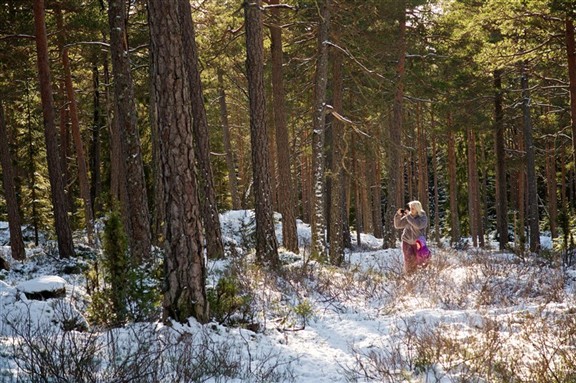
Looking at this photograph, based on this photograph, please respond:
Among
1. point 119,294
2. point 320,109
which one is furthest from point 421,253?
point 119,294

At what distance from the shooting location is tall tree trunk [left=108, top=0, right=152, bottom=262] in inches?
418

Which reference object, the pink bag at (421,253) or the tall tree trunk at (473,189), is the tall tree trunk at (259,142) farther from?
the tall tree trunk at (473,189)

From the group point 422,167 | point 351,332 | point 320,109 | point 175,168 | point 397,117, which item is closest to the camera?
point 175,168

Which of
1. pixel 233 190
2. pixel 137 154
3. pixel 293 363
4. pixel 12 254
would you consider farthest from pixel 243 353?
pixel 233 190

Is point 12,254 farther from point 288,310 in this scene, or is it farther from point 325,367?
point 325,367

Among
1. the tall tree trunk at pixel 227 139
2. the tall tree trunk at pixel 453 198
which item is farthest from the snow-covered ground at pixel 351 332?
the tall tree trunk at pixel 453 198

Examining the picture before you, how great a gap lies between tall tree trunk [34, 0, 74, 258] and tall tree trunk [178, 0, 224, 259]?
528 cm

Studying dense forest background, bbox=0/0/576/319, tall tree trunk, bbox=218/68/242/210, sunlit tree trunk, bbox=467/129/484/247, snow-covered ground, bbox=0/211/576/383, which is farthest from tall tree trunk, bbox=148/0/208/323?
sunlit tree trunk, bbox=467/129/484/247

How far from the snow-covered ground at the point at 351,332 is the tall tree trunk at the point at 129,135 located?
6.31 feet

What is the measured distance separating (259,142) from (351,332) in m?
4.98

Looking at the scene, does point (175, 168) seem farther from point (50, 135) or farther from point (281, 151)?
point (50, 135)

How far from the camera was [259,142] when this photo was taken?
405 inches

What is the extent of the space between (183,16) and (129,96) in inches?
82.1

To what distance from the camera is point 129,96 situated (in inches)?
426
